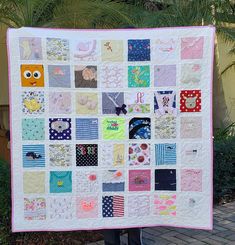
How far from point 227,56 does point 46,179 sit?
22.8 ft

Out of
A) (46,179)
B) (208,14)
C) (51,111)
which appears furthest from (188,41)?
(208,14)

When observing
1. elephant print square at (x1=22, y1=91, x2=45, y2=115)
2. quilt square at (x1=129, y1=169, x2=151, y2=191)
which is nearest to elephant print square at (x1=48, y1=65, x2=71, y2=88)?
elephant print square at (x1=22, y1=91, x2=45, y2=115)

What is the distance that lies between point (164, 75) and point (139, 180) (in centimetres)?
94

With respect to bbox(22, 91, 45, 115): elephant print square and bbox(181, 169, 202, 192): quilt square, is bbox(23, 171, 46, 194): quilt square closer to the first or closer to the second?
bbox(22, 91, 45, 115): elephant print square

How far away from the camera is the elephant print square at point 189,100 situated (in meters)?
4.22

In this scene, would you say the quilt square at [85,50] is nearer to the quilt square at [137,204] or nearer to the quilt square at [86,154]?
the quilt square at [86,154]

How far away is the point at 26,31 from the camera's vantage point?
4051 mm

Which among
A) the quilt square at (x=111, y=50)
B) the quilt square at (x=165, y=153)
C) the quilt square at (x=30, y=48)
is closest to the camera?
the quilt square at (x=30, y=48)

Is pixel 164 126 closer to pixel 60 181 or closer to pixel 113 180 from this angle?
pixel 113 180

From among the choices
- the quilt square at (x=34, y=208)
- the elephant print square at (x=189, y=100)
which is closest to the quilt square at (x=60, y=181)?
the quilt square at (x=34, y=208)

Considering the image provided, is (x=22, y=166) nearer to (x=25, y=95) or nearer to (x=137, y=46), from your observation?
(x=25, y=95)

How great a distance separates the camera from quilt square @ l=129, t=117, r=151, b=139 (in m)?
4.21

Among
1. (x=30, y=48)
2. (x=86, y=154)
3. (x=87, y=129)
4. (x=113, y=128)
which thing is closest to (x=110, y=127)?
(x=113, y=128)

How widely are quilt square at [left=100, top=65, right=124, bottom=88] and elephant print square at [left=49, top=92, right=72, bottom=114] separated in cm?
32
